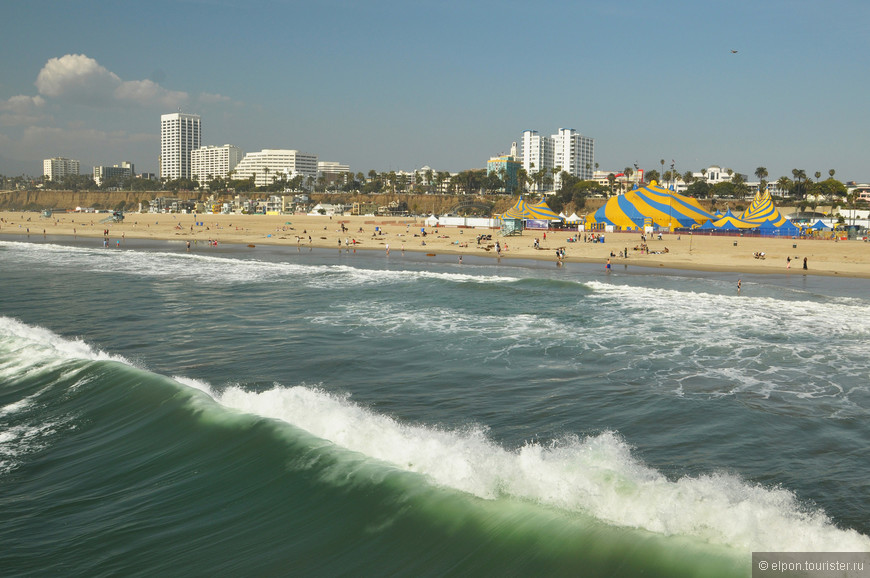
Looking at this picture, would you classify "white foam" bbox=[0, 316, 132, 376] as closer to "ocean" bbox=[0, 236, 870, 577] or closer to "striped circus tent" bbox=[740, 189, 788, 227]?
"ocean" bbox=[0, 236, 870, 577]

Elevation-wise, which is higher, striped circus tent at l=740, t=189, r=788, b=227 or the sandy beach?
striped circus tent at l=740, t=189, r=788, b=227

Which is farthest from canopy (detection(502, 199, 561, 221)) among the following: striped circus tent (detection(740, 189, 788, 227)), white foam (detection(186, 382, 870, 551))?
white foam (detection(186, 382, 870, 551))

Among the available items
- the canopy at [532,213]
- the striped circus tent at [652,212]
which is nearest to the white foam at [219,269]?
the striped circus tent at [652,212]

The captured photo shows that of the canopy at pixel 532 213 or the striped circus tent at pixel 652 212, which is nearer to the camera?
the striped circus tent at pixel 652 212

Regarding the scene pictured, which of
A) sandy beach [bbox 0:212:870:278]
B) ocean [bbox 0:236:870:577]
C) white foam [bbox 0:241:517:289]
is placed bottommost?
ocean [bbox 0:236:870:577]

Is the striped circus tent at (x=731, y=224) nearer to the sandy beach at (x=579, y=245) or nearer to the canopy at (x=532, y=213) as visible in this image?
the sandy beach at (x=579, y=245)

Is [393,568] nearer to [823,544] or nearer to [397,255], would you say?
[823,544]

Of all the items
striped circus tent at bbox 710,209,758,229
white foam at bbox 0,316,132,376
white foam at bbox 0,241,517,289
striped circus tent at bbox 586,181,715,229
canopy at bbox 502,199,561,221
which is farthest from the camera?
canopy at bbox 502,199,561,221
